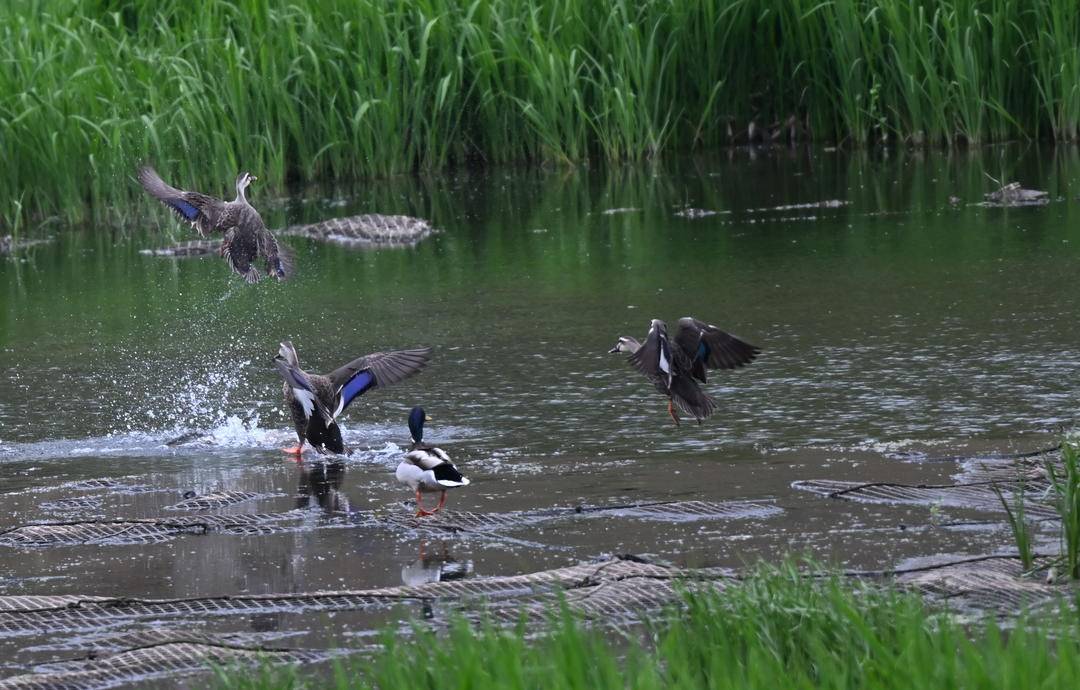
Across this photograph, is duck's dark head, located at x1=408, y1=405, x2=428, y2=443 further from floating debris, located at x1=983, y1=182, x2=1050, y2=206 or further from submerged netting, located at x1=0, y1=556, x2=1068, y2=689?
floating debris, located at x1=983, y1=182, x2=1050, y2=206

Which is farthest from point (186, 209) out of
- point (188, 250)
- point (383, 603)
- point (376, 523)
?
point (188, 250)

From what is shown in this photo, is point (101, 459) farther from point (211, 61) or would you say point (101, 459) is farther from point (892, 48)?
point (892, 48)

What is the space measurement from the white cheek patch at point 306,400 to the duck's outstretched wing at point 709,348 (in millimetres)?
1837

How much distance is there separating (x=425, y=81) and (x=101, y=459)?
1124cm

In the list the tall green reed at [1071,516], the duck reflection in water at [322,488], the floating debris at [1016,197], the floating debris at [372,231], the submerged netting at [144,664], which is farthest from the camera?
the floating debris at [372,231]

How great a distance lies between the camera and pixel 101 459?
909 centimetres

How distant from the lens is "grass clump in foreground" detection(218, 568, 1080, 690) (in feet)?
12.6

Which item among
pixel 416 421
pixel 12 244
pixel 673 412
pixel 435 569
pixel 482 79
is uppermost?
pixel 482 79

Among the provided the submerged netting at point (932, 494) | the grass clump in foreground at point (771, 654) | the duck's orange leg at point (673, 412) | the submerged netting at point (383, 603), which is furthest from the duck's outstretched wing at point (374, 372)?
the grass clump in foreground at point (771, 654)

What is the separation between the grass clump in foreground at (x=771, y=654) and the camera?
384 centimetres

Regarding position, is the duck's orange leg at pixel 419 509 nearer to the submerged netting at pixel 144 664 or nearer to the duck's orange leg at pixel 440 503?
the duck's orange leg at pixel 440 503

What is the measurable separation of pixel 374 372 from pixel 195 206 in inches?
84.9

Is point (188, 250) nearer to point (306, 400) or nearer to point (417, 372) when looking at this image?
point (306, 400)

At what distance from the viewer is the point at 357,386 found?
909 centimetres
